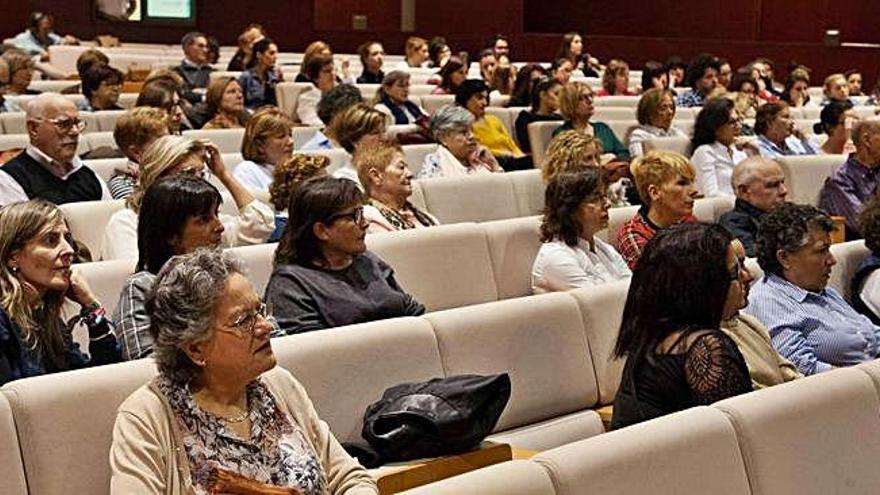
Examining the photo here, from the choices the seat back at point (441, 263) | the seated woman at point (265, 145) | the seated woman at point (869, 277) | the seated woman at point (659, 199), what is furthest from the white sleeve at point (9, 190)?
the seated woman at point (869, 277)

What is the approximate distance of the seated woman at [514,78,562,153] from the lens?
27.4 feet

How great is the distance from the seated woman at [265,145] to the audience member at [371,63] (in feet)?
16.2

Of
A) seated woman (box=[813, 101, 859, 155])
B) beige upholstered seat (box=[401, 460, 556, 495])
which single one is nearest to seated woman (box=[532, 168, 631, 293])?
beige upholstered seat (box=[401, 460, 556, 495])

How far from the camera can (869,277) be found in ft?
15.9

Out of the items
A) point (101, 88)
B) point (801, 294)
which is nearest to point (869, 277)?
point (801, 294)

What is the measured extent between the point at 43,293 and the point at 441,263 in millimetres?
1641

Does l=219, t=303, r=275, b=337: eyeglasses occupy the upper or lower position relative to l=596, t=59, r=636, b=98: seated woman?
upper

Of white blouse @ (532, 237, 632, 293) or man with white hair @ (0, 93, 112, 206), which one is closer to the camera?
white blouse @ (532, 237, 632, 293)

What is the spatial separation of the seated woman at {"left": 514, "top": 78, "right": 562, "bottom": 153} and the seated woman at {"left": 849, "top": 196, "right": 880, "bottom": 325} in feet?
11.5

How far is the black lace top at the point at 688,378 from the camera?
3037 millimetres

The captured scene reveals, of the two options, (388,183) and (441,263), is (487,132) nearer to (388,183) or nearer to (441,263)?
(388,183)

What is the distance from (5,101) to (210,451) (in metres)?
5.83

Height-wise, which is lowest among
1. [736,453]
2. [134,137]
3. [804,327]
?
[804,327]

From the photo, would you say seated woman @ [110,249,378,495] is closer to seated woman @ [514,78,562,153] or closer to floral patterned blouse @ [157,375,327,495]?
floral patterned blouse @ [157,375,327,495]
